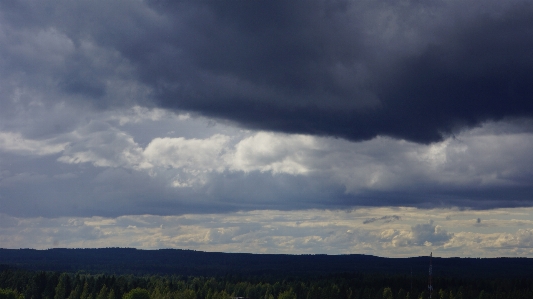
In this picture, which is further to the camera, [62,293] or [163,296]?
[62,293]

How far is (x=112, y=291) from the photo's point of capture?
18312cm

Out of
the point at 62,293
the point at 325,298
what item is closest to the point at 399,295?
the point at 325,298

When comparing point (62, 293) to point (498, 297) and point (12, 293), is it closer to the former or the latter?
point (12, 293)

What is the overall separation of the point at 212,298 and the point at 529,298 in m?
89.8

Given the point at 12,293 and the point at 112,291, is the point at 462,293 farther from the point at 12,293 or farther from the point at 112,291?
the point at 12,293

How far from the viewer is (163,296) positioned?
179 meters

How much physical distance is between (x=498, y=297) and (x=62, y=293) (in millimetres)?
127848

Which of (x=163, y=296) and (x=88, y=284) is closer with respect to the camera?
(x=163, y=296)

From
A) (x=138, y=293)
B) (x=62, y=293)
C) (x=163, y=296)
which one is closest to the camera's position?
(x=138, y=293)

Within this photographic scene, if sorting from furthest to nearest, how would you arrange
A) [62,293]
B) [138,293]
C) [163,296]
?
[62,293] → [163,296] → [138,293]

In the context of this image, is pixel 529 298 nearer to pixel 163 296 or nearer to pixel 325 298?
pixel 325 298

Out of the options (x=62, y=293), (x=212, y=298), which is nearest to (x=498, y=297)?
(x=212, y=298)

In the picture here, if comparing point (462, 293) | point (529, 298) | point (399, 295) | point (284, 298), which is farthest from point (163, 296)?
point (529, 298)

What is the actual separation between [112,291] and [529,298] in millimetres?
117463
